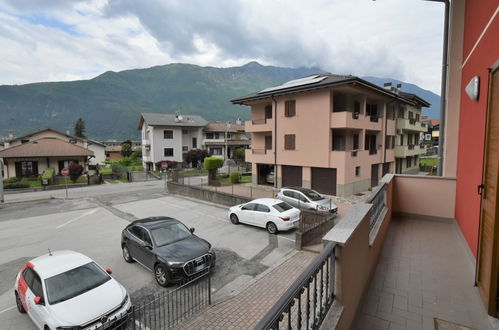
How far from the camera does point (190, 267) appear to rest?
751 cm

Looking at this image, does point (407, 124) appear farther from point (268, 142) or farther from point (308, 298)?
point (308, 298)

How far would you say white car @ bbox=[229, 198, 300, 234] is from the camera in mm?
11977

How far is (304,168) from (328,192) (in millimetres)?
2966

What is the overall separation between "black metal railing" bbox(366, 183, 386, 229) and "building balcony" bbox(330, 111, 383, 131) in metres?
14.1

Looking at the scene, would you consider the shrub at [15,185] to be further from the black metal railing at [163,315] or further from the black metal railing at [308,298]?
the black metal railing at [308,298]

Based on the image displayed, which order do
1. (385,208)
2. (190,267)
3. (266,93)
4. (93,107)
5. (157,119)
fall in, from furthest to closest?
(93,107), (157,119), (266,93), (190,267), (385,208)

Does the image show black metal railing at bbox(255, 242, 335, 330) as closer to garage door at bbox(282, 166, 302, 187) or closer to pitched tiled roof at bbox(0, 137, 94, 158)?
garage door at bbox(282, 166, 302, 187)

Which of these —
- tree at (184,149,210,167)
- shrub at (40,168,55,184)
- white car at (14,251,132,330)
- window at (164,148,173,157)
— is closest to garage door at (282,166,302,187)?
white car at (14,251,132,330)

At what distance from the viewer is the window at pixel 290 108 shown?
22.6 metres

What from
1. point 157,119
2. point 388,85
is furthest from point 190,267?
point 157,119

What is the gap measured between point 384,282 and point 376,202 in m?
1.65

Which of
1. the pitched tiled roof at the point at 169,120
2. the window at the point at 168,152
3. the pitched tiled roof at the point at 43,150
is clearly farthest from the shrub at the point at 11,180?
the window at the point at 168,152

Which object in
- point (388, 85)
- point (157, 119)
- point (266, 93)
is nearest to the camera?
point (266, 93)

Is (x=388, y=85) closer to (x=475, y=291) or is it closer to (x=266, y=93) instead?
(x=266, y=93)
